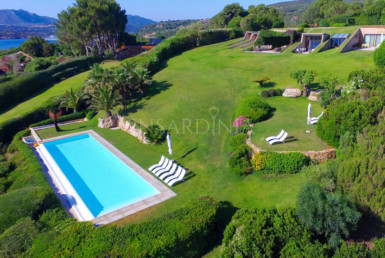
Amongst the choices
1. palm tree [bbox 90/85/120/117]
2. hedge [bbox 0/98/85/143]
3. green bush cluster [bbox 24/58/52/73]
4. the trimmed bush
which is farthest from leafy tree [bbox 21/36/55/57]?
the trimmed bush

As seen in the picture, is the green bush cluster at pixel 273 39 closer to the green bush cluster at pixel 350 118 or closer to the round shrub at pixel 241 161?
the green bush cluster at pixel 350 118

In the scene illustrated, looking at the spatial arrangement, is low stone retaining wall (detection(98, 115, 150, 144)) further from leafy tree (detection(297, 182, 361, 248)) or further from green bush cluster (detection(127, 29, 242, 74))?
leafy tree (detection(297, 182, 361, 248))

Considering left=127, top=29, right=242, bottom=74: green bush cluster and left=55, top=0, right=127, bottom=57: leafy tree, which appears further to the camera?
left=55, top=0, right=127, bottom=57: leafy tree

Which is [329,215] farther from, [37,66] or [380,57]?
[37,66]

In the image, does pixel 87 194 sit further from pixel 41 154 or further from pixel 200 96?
pixel 200 96

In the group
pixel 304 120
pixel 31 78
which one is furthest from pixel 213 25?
pixel 304 120
